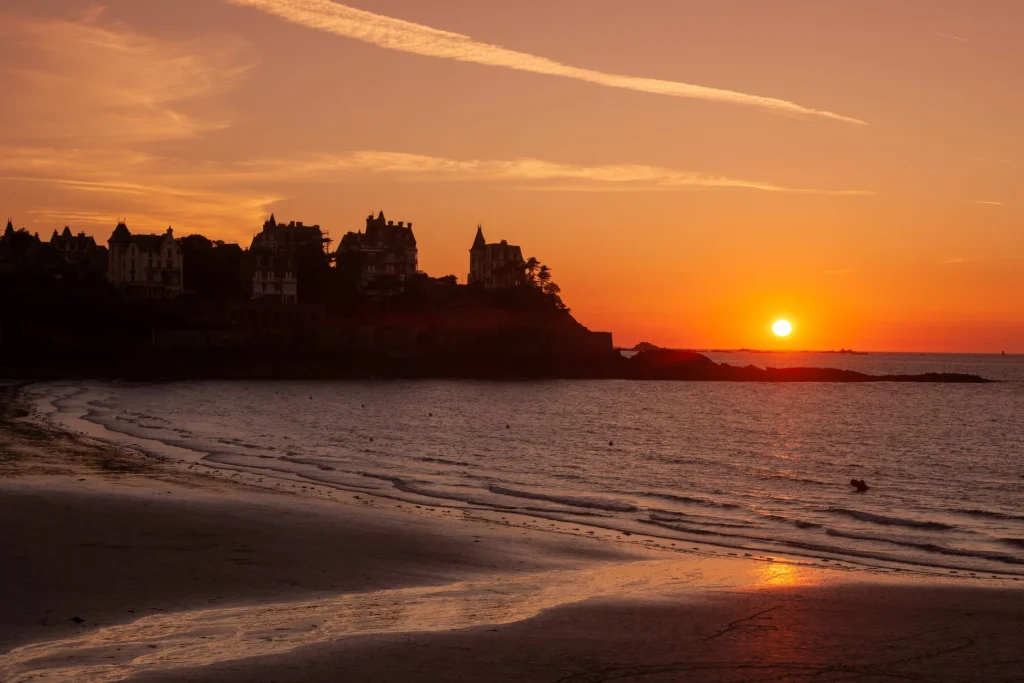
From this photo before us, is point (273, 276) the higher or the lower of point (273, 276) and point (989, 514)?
A: the higher

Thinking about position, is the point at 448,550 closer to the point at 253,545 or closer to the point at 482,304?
the point at 253,545

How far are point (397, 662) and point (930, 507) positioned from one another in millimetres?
25617

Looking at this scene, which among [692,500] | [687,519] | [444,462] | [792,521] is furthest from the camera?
[444,462]

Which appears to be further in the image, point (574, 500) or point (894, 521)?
point (574, 500)

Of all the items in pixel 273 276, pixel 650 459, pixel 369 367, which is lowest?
pixel 650 459

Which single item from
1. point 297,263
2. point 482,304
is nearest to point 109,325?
point 297,263

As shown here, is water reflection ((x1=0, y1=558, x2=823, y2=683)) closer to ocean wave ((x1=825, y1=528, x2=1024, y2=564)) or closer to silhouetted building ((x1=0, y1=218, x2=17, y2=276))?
ocean wave ((x1=825, y1=528, x2=1024, y2=564))

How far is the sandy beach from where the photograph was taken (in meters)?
13.1

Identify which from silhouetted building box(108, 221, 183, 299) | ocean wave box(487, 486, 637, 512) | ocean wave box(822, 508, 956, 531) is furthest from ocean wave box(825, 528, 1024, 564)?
silhouetted building box(108, 221, 183, 299)

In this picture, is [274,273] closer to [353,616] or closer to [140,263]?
[140,263]

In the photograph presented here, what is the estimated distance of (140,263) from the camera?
14125 centimetres

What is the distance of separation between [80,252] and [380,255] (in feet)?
172

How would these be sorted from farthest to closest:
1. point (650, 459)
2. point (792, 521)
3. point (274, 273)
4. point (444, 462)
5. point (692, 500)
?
point (274, 273), point (650, 459), point (444, 462), point (692, 500), point (792, 521)

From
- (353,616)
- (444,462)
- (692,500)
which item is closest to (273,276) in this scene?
(444,462)
